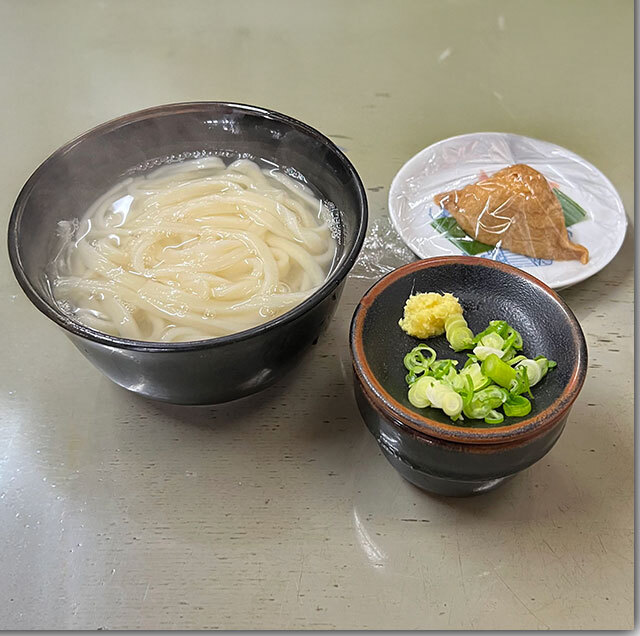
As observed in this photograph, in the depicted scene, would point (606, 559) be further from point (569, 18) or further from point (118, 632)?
point (569, 18)

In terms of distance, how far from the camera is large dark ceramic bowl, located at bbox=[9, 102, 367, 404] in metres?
1.37

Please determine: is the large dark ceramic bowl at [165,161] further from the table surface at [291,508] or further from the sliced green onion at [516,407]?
the sliced green onion at [516,407]

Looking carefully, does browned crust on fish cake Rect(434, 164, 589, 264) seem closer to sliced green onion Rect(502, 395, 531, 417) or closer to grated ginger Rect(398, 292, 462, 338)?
grated ginger Rect(398, 292, 462, 338)

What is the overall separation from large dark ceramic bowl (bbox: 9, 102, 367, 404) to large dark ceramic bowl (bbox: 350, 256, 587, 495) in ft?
0.51

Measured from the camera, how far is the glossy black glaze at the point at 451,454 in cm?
129

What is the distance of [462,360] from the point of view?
1.53 metres

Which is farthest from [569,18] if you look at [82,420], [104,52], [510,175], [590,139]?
[82,420]

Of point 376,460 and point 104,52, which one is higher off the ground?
point 104,52

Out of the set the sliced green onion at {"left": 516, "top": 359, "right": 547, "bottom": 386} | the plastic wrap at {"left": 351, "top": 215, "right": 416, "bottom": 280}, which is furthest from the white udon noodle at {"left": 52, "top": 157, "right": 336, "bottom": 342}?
the sliced green onion at {"left": 516, "top": 359, "right": 547, "bottom": 386}

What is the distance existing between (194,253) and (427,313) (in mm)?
587

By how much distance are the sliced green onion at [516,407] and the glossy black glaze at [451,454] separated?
64 mm

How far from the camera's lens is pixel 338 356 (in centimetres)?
184

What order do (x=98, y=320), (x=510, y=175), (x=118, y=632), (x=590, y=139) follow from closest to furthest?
(x=118, y=632)
(x=98, y=320)
(x=510, y=175)
(x=590, y=139)

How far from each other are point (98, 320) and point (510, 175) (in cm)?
129
